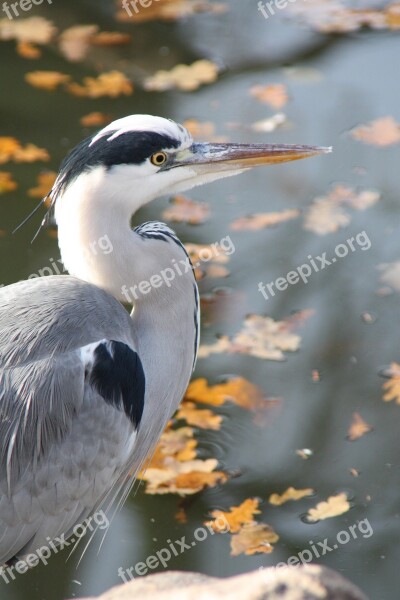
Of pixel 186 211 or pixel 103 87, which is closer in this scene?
pixel 186 211

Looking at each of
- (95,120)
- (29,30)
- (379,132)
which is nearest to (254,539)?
(379,132)

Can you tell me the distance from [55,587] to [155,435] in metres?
0.74

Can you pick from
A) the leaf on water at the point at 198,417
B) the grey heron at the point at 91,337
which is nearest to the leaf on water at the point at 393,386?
the leaf on water at the point at 198,417

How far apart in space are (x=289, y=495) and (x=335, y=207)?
214 cm

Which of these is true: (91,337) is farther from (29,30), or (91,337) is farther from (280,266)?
(29,30)

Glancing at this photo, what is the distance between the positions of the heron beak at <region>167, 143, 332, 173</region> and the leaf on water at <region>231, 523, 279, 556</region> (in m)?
1.48

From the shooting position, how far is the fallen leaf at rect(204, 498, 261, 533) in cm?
392

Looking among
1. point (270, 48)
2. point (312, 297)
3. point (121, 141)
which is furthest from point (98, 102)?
point (121, 141)

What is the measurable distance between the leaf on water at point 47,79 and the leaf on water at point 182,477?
3459mm

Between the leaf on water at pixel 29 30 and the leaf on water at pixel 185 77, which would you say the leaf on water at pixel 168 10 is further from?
the leaf on water at pixel 185 77

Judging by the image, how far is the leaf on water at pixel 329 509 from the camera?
3.93m

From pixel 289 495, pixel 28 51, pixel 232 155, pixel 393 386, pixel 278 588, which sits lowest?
pixel 393 386

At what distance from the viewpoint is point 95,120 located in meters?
6.34

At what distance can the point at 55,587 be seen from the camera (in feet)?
12.5
